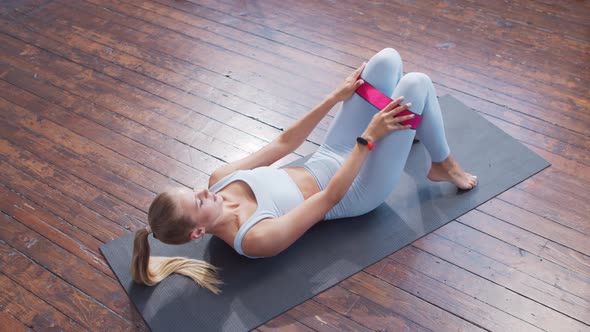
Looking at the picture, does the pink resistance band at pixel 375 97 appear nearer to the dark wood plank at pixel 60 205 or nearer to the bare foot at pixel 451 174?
the bare foot at pixel 451 174

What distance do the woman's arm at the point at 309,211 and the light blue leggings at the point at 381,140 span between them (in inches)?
2.7

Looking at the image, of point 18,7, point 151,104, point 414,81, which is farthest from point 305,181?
point 18,7

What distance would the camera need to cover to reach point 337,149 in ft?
7.31

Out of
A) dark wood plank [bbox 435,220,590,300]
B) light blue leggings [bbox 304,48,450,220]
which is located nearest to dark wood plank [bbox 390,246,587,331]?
dark wood plank [bbox 435,220,590,300]

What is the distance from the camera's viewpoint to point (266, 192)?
201 centimetres

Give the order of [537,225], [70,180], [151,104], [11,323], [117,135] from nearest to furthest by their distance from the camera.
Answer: [11,323] < [537,225] < [70,180] < [117,135] < [151,104]

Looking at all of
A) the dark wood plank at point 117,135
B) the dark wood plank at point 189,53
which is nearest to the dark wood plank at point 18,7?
the dark wood plank at point 189,53

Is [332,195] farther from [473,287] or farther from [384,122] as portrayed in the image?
[473,287]

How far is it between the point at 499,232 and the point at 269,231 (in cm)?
102

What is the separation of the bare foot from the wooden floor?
14 centimetres

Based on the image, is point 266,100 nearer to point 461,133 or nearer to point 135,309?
point 461,133

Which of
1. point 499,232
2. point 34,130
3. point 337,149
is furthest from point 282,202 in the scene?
point 34,130

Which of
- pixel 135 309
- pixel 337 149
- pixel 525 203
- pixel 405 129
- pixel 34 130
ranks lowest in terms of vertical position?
pixel 135 309

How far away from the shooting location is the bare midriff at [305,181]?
83.0 inches
